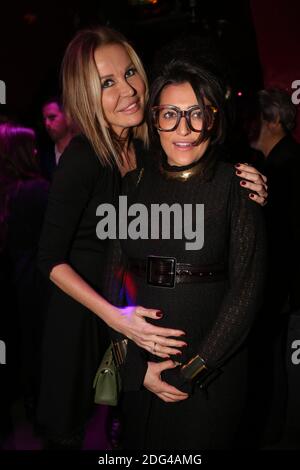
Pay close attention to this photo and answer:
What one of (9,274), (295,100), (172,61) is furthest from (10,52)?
(172,61)

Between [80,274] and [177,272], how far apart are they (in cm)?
55

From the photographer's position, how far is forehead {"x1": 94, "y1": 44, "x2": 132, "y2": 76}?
182 cm

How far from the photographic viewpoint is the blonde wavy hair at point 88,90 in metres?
1.79

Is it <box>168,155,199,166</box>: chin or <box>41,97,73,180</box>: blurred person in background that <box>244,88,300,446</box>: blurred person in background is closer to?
<box>168,155,199,166</box>: chin

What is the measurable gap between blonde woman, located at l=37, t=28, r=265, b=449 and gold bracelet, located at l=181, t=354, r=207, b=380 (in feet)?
0.25

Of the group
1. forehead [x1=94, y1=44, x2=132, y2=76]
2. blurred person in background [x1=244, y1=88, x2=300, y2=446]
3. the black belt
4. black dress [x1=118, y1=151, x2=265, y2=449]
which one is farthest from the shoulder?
blurred person in background [x1=244, y1=88, x2=300, y2=446]

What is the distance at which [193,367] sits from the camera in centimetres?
146

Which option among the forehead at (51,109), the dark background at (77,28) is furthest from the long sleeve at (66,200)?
the forehead at (51,109)

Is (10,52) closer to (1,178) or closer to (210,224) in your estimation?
(1,178)

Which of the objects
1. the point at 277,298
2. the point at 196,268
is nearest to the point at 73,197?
the point at 196,268

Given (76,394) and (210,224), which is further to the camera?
(76,394)

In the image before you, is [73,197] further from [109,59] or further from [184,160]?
[109,59]

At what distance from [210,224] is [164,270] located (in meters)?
0.21

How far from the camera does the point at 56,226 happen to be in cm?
171
